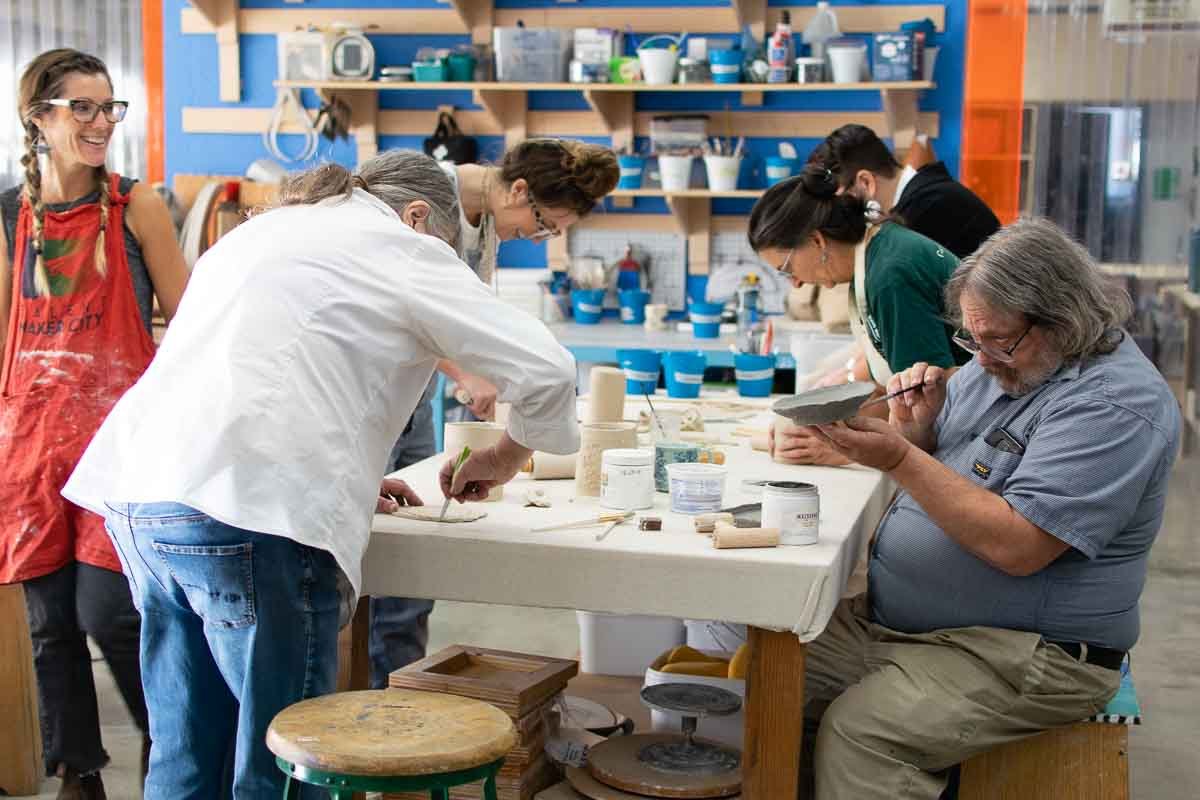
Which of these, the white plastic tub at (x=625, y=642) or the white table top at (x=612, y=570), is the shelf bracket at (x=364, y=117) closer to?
the white plastic tub at (x=625, y=642)

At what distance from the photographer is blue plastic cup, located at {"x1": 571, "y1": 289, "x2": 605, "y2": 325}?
20.7 feet

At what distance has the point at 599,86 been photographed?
19.7 feet

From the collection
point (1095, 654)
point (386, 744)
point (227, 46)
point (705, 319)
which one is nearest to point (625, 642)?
point (1095, 654)

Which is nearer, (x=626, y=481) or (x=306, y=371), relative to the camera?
(x=306, y=371)

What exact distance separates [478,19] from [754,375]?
3.01 meters

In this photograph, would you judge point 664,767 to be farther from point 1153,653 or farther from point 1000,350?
point 1153,653

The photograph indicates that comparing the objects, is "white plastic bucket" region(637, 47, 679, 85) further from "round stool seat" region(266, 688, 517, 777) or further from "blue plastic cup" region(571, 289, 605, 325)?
"round stool seat" region(266, 688, 517, 777)

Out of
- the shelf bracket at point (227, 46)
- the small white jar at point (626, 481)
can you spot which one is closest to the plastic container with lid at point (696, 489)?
the small white jar at point (626, 481)

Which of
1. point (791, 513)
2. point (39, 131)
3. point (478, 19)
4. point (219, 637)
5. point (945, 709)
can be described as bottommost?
point (945, 709)

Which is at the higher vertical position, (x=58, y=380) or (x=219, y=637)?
(x=58, y=380)

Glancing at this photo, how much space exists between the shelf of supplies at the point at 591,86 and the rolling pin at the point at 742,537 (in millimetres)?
3942

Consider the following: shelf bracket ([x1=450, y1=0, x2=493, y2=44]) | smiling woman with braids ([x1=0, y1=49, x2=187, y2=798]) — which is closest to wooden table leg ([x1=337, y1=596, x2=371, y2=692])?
smiling woman with braids ([x1=0, y1=49, x2=187, y2=798])

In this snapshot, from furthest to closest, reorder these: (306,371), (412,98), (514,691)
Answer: (412,98), (514,691), (306,371)

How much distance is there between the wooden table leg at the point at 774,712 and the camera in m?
2.19
